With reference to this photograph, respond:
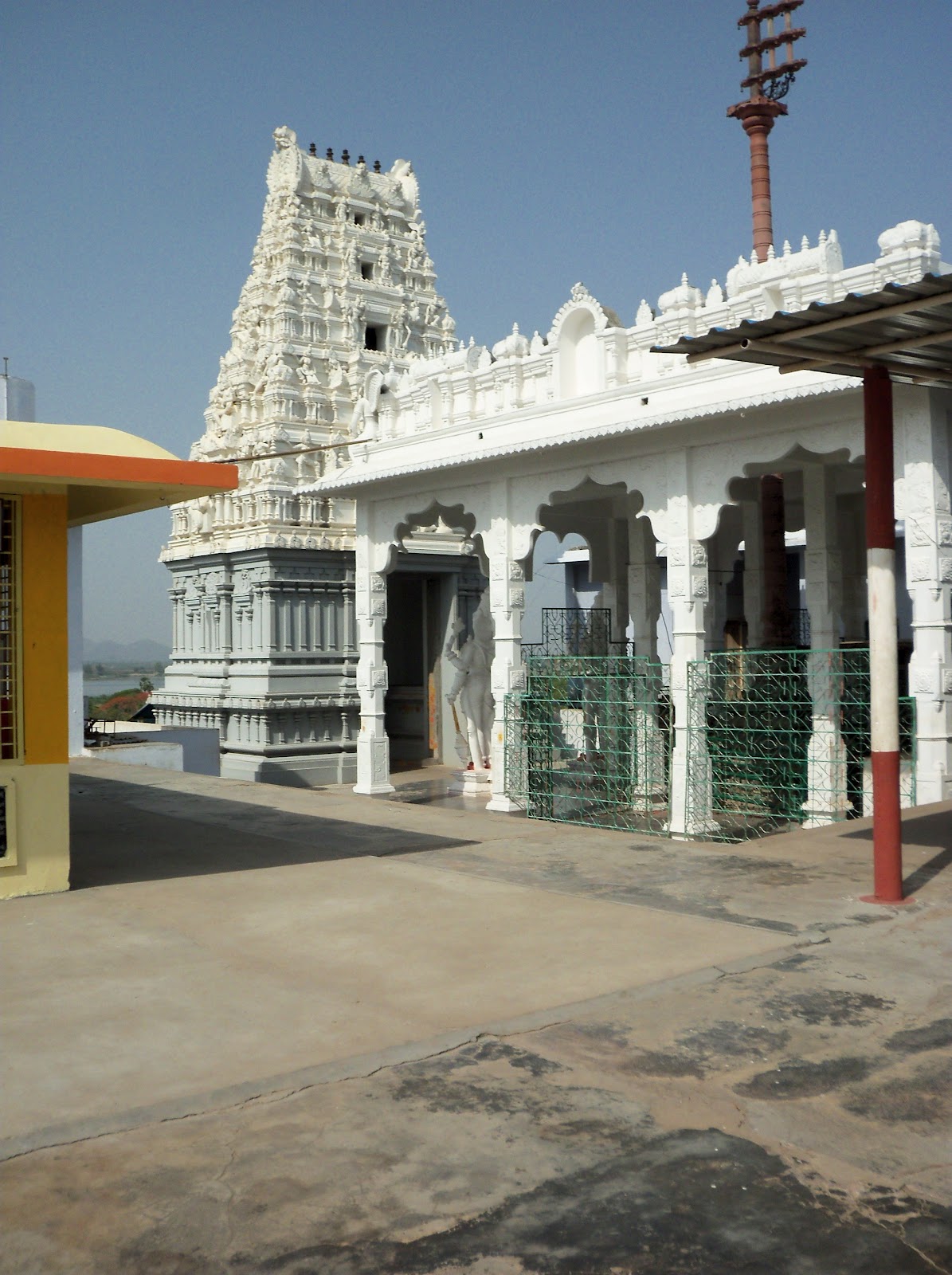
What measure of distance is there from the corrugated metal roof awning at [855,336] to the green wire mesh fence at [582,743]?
7.20 metres

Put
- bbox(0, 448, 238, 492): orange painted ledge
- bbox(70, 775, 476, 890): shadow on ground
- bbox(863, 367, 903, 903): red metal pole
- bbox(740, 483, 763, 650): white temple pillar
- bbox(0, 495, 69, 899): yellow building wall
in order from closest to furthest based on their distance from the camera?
bbox(863, 367, 903, 903): red metal pole < bbox(0, 448, 238, 492): orange painted ledge < bbox(0, 495, 69, 899): yellow building wall < bbox(70, 775, 476, 890): shadow on ground < bbox(740, 483, 763, 650): white temple pillar

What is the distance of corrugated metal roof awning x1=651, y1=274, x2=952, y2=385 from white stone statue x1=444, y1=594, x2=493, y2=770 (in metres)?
11.9

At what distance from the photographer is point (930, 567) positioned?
1038 centimetres

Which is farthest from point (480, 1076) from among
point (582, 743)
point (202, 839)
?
point (582, 743)

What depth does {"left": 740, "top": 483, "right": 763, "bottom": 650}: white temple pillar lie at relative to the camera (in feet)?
56.6

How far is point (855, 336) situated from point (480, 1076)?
4.58 metres

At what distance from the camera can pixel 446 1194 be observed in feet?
11.1

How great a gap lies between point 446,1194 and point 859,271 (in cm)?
971

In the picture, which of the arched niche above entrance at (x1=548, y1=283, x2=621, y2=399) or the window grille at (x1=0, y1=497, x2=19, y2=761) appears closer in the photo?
the window grille at (x1=0, y1=497, x2=19, y2=761)

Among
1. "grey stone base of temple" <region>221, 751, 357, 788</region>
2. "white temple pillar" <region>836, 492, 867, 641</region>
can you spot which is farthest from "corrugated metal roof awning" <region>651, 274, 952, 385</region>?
"grey stone base of temple" <region>221, 751, 357, 788</region>

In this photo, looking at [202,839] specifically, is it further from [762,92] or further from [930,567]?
[762,92]

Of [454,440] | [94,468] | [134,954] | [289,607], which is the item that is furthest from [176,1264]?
[289,607]

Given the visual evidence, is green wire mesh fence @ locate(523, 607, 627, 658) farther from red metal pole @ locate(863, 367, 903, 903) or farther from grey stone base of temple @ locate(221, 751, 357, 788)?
red metal pole @ locate(863, 367, 903, 903)

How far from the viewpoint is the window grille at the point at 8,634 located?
7641 mm
